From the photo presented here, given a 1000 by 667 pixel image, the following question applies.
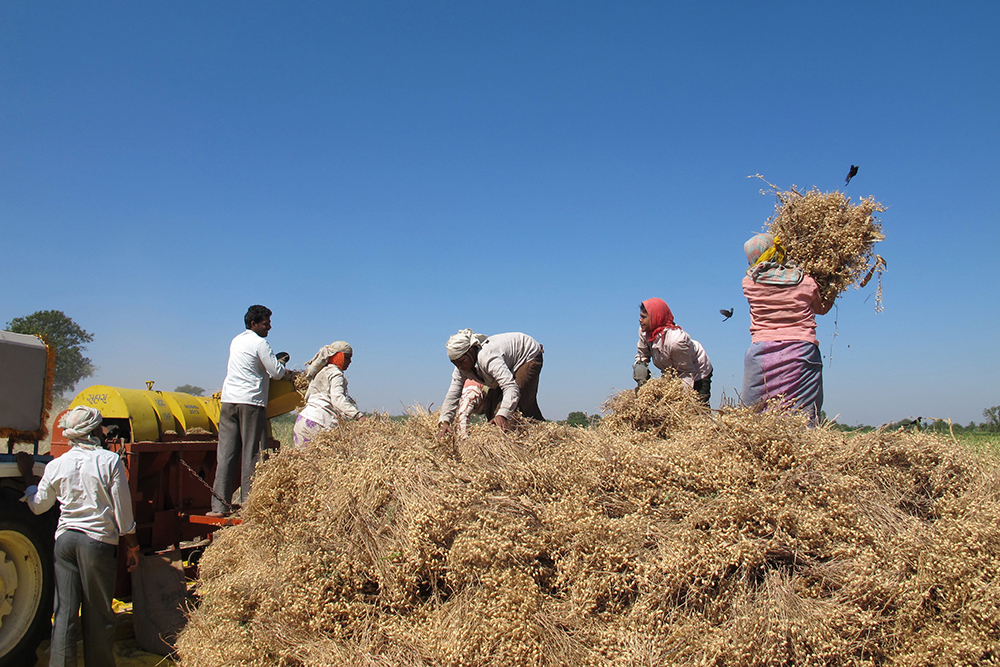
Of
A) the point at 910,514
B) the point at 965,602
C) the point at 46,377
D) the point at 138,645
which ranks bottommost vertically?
the point at 138,645

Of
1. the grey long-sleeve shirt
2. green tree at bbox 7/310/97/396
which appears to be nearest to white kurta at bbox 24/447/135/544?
the grey long-sleeve shirt

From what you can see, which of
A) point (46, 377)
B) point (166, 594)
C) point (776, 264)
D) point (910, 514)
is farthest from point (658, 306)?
point (46, 377)

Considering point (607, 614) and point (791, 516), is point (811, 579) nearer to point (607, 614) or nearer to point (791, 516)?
point (791, 516)

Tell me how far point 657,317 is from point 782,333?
1.02 m

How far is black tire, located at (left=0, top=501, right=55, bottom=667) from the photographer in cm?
423

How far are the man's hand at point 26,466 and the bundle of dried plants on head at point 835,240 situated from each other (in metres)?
5.84

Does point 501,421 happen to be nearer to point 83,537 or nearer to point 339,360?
point 339,360

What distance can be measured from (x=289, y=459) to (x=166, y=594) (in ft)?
6.15

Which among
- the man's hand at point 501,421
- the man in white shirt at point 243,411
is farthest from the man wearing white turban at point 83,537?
the man's hand at point 501,421

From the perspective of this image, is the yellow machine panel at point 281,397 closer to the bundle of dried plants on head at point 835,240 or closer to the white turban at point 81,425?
the white turban at point 81,425

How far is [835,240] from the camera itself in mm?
4445

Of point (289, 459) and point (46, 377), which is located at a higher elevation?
point (46, 377)

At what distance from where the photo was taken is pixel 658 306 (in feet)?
16.8

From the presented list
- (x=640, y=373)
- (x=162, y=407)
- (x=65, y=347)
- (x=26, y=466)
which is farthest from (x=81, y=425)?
(x=65, y=347)
